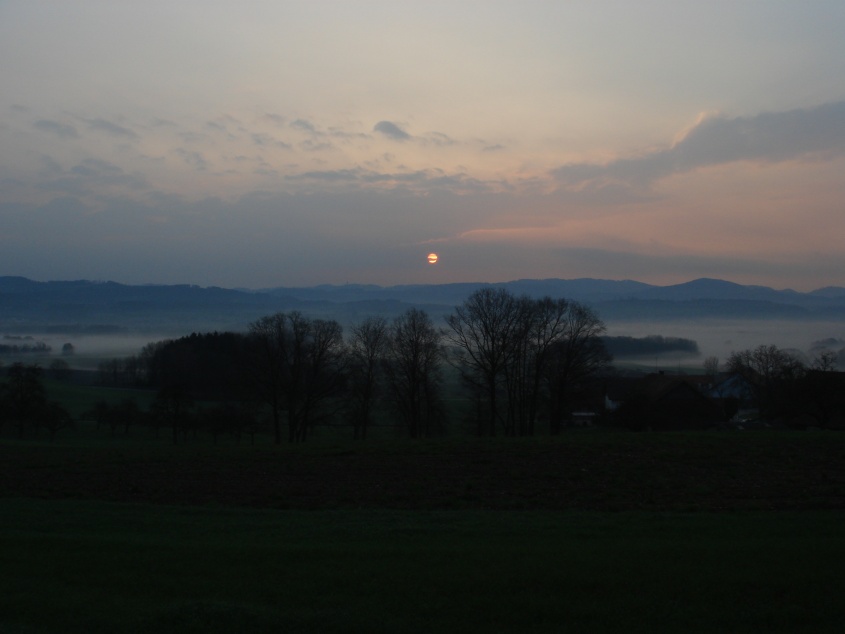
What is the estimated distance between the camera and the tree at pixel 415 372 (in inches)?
1889

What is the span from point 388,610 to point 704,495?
10.5 meters

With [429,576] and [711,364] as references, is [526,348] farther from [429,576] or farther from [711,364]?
[711,364]

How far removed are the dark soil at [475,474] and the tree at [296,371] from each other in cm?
2044

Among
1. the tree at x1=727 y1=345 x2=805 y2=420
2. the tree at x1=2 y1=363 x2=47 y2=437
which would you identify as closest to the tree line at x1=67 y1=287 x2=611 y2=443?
the tree at x1=2 y1=363 x2=47 y2=437

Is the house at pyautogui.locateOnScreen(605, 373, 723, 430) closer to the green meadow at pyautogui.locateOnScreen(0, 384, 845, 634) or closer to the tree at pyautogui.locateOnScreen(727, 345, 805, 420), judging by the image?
the tree at pyautogui.locateOnScreen(727, 345, 805, 420)

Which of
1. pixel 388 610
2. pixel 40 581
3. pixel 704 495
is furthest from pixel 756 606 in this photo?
pixel 704 495

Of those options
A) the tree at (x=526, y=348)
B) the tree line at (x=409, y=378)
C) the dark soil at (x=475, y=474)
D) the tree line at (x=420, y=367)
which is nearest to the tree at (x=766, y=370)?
the tree line at (x=409, y=378)

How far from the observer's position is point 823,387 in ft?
139

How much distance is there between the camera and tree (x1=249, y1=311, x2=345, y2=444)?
47.2 meters

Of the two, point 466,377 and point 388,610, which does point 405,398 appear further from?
point 388,610

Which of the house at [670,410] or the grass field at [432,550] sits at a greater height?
the grass field at [432,550]

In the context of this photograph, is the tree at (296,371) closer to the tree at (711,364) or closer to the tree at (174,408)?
the tree at (174,408)

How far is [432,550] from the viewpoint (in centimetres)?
919

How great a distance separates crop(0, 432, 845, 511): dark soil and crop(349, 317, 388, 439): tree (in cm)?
2232
